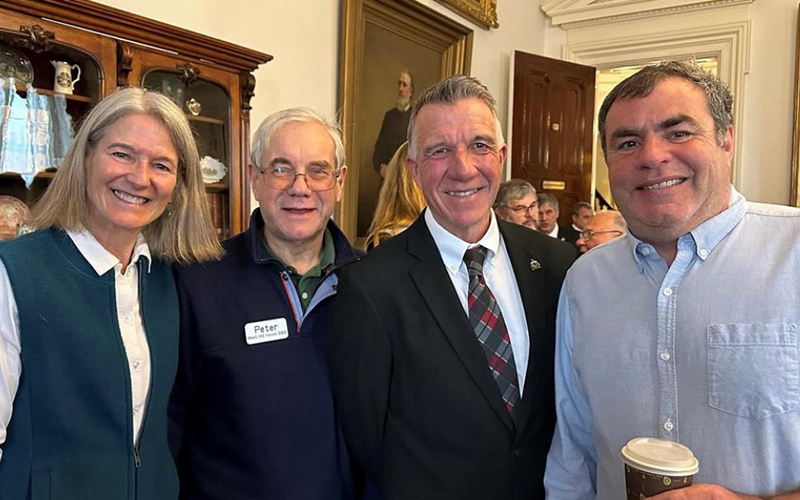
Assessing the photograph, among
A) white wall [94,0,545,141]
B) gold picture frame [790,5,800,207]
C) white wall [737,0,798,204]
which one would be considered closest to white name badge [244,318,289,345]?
white wall [94,0,545,141]

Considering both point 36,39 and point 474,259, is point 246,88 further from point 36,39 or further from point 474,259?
point 474,259

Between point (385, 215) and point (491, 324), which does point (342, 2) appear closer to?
point (385, 215)

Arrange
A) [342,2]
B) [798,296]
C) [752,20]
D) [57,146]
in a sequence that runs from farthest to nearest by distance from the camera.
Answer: [752,20] → [342,2] → [57,146] → [798,296]

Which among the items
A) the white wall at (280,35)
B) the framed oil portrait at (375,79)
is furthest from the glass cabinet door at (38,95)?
the framed oil portrait at (375,79)

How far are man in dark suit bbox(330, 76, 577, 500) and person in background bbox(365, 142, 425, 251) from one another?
1307 mm

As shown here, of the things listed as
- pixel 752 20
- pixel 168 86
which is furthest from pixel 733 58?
pixel 168 86

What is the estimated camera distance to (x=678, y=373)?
134 cm

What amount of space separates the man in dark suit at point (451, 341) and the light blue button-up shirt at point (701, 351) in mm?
133

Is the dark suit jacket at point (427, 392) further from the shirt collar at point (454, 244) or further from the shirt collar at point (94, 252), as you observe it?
the shirt collar at point (94, 252)

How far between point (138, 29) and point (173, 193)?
132 centimetres

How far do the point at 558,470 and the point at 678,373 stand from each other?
44 centimetres

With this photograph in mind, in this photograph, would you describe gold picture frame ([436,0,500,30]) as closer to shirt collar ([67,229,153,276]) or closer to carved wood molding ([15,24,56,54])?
carved wood molding ([15,24,56,54])

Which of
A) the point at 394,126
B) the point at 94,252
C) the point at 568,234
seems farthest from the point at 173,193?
the point at 568,234

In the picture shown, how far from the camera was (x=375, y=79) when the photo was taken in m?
4.83
